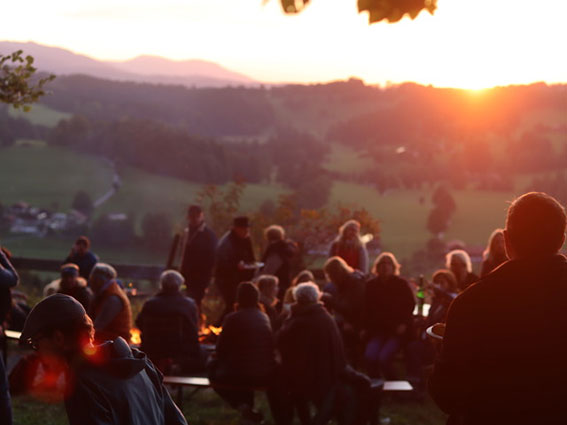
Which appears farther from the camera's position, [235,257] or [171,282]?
[235,257]

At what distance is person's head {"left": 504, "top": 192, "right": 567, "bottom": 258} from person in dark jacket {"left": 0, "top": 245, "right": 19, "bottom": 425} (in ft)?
10.8

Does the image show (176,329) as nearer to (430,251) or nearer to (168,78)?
(430,251)

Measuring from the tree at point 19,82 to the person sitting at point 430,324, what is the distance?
4428mm

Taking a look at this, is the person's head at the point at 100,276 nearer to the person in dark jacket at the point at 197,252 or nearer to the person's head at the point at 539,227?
the person in dark jacket at the point at 197,252

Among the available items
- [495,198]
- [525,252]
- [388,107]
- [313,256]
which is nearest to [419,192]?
[495,198]

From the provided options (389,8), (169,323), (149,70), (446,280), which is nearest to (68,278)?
(169,323)

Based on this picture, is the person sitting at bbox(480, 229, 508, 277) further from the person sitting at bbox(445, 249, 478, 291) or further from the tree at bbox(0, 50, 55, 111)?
the tree at bbox(0, 50, 55, 111)

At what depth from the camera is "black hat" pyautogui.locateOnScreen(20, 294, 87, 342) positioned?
3.09m

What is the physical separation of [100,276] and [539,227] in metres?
6.10

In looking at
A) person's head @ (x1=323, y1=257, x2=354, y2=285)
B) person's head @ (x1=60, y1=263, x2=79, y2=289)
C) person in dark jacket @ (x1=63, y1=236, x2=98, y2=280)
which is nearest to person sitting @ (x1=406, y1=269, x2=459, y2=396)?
person's head @ (x1=323, y1=257, x2=354, y2=285)

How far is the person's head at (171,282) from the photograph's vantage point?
8695 mm

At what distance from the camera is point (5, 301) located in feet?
28.8

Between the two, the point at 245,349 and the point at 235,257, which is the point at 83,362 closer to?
the point at 245,349

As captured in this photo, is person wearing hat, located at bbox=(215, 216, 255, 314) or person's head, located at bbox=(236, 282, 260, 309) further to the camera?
person wearing hat, located at bbox=(215, 216, 255, 314)
